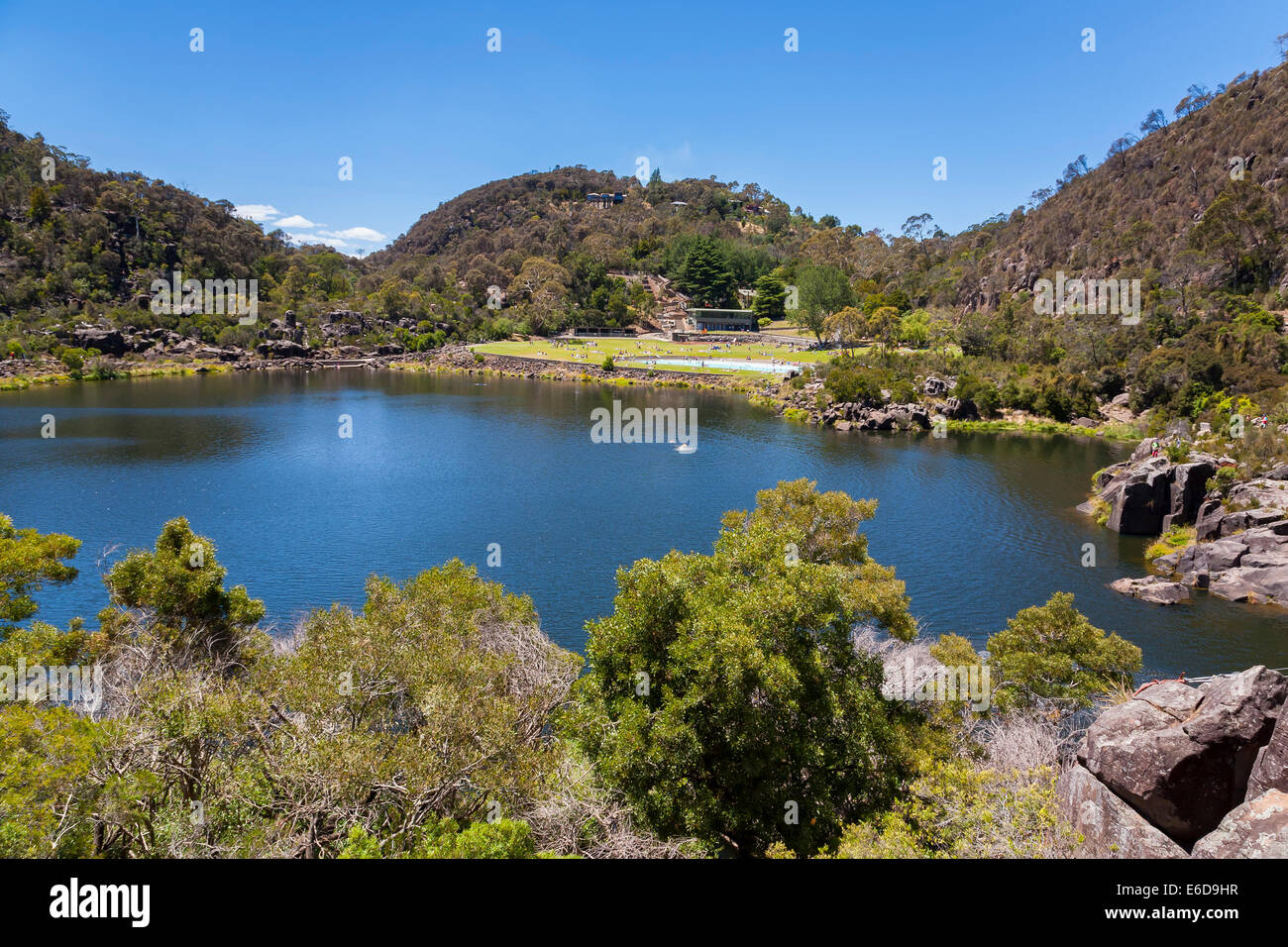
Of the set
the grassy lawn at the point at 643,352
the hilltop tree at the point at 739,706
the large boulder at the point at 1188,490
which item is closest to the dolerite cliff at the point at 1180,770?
the hilltop tree at the point at 739,706

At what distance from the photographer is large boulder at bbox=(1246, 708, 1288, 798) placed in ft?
35.4

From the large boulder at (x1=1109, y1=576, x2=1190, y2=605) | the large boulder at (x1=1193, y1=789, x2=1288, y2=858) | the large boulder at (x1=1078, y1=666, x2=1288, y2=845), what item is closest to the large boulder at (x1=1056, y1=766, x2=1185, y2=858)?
the large boulder at (x1=1078, y1=666, x2=1288, y2=845)

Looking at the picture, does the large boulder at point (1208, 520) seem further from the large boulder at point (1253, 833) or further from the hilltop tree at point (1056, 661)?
the large boulder at point (1253, 833)

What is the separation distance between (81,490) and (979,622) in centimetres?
4796

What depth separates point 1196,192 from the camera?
4050 inches

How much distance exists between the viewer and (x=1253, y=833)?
28.9ft

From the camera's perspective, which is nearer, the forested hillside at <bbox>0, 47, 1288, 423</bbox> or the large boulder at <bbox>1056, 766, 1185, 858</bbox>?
the large boulder at <bbox>1056, 766, 1185, 858</bbox>

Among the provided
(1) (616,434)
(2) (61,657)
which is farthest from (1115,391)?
(2) (61,657)

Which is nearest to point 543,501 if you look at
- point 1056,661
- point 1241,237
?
point 1056,661

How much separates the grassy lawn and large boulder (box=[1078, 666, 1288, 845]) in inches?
3487

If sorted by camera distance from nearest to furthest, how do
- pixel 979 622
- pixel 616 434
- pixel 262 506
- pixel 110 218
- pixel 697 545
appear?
pixel 979 622
pixel 697 545
pixel 262 506
pixel 616 434
pixel 110 218

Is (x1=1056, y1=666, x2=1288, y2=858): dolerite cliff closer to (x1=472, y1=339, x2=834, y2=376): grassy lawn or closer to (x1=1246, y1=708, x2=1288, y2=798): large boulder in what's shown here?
(x1=1246, y1=708, x2=1288, y2=798): large boulder
